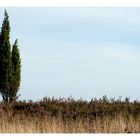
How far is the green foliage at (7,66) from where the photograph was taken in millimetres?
31328

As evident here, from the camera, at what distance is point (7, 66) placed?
105ft

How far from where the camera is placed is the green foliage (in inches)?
1233

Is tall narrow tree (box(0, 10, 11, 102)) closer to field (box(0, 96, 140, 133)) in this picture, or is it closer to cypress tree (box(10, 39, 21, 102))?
cypress tree (box(10, 39, 21, 102))

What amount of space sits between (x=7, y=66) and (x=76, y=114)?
601 inches

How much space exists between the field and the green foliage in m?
11.6

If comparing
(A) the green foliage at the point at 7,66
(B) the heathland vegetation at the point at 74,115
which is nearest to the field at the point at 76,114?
(B) the heathland vegetation at the point at 74,115

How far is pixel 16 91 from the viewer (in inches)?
1247

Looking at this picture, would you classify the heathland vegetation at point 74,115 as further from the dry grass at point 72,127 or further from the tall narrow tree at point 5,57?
the tall narrow tree at point 5,57

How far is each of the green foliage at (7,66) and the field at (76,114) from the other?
37.9 feet

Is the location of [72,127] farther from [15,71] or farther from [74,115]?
[15,71]

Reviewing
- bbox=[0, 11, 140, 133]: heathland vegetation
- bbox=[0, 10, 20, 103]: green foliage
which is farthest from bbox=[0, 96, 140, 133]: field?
bbox=[0, 10, 20, 103]: green foliage

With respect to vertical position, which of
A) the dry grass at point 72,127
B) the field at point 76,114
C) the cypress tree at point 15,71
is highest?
the cypress tree at point 15,71
